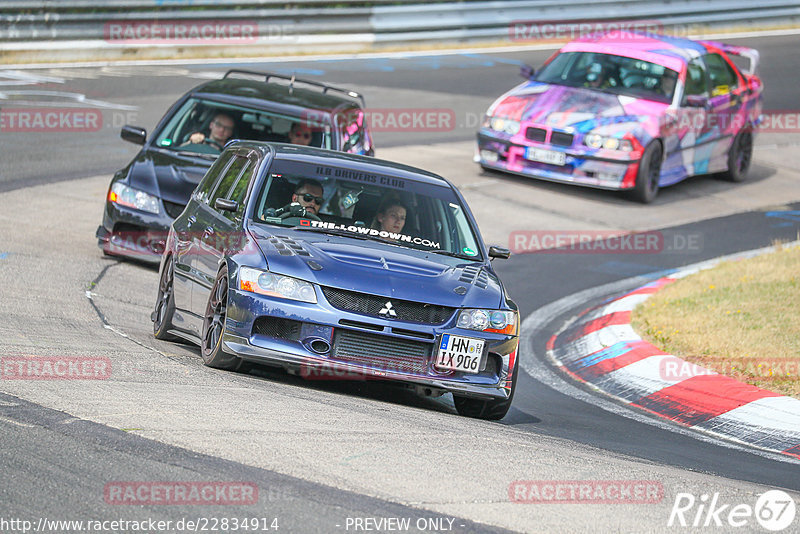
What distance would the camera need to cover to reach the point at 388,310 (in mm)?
6863

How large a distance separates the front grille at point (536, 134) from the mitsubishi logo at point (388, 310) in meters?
9.51

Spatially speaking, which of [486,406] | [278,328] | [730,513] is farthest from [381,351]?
[730,513]

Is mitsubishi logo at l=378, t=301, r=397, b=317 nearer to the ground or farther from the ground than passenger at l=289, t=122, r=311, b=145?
nearer to the ground

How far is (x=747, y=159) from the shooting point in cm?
1859

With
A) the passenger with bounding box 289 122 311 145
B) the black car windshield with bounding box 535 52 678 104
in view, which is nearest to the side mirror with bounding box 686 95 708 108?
the black car windshield with bounding box 535 52 678 104

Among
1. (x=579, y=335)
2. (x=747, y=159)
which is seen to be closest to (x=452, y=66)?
(x=747, y=159)

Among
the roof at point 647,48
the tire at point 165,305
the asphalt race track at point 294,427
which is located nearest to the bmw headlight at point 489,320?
the asphalt race track at point 294,427

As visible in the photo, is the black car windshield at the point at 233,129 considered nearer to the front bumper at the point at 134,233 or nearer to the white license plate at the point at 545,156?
the front bumper at the point at 134,233

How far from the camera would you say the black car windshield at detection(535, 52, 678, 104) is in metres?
16.6

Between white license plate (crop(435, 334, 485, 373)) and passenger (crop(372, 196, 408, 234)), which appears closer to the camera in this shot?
white license plate (crop(435, 334, 485, 373))

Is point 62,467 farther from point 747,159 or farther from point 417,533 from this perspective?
point 747,159

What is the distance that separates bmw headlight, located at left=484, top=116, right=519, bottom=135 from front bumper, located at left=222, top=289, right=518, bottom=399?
9.55m

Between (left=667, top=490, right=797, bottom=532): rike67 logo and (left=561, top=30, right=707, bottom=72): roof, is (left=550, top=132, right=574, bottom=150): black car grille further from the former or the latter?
(left=667, top=490, right=797, bottom=532): rike67 logo

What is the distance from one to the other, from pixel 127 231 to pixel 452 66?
50.3 feet
